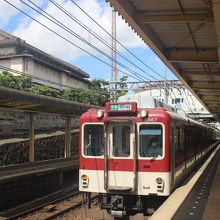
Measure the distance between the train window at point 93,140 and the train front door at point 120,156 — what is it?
244mm

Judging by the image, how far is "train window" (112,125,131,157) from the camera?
10.3 meters

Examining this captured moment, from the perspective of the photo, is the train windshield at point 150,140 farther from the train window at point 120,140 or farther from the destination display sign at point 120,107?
the destination display sign at point 120,107

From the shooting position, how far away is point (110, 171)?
10.3 metres

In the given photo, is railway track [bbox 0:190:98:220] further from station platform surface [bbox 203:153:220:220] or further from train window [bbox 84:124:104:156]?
station platform surface [bbox 203:153:220:220]

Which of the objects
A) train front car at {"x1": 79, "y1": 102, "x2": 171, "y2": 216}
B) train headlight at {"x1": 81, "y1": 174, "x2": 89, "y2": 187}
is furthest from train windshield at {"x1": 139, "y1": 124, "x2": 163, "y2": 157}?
train headlight at {"x1": 81, "y1": 174, "x2": 89, "y2": 187}

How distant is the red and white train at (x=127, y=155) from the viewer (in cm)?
1000

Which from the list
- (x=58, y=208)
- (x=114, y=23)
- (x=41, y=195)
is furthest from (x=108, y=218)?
(x=114, y=23)

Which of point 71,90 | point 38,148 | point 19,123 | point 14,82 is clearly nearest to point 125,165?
point 19,123

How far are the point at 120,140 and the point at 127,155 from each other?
0.39 m

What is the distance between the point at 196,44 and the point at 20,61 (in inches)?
1784

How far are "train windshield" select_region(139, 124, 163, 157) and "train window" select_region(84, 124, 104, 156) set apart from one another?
99cm

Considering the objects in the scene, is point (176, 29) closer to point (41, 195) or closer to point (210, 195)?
point (210, 195)

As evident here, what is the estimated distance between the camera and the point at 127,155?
1024cm

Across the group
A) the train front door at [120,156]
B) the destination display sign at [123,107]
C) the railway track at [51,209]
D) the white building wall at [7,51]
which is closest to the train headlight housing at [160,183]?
the train front door at [120,156]
